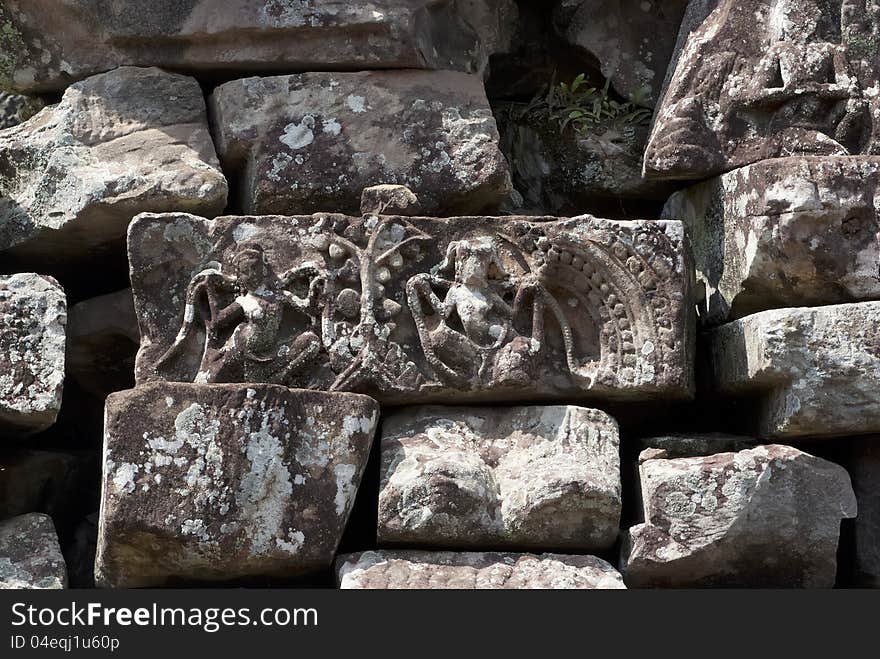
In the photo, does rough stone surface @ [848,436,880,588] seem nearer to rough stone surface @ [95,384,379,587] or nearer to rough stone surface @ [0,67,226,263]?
rough stone surface @ [95,384,379,587]

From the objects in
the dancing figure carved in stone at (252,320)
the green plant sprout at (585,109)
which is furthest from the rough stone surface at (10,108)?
the green plant sprout at (585,109)

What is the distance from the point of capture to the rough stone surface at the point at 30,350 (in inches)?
171

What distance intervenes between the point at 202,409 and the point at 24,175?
4.07 feet

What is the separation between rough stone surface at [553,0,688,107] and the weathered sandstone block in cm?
150

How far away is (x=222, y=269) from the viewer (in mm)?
4555

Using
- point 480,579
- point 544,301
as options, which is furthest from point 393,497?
point 544,301

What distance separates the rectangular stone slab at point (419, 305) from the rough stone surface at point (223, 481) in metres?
0.24

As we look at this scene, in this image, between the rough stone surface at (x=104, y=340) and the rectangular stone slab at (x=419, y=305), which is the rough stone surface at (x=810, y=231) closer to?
the rectangular stone slab at (x=419, y=305)

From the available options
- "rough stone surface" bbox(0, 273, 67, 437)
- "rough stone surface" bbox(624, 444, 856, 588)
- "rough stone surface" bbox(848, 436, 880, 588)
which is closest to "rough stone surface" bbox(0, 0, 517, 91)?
"rough stone surface" bbox(0, 273, 67, 437)

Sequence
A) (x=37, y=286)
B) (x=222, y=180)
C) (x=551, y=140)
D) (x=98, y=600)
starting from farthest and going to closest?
(x=551, y=140) → (x=222, y=180) → (x=37, y=286) → (x=98, y=600)

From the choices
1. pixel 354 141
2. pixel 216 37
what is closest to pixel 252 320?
pixel 354 141

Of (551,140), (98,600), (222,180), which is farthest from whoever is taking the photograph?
(551,140)

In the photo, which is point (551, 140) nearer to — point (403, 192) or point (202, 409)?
point (403, 192)

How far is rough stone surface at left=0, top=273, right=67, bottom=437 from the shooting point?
171 inches
